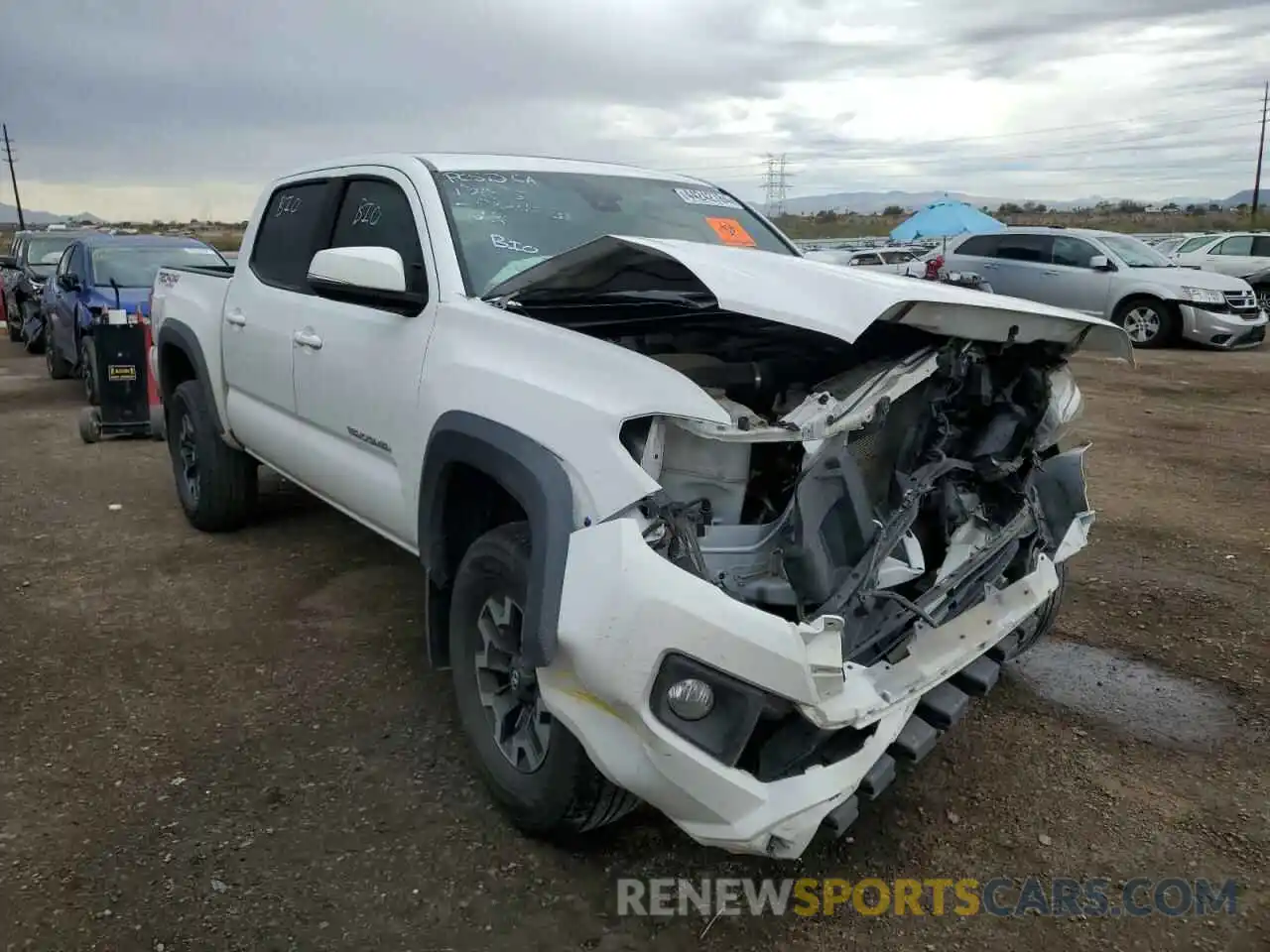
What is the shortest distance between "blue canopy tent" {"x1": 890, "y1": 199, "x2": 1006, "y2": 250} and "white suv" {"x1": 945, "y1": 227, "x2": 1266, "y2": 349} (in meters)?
14.5

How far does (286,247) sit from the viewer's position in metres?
4.67

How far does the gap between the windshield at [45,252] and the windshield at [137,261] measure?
16.1 feet

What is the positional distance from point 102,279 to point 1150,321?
1347 centimetres

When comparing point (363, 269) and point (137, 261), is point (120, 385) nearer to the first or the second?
point (137, 261)

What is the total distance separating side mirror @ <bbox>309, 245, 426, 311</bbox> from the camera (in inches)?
126

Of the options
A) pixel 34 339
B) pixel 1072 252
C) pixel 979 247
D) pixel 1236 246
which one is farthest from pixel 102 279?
pixel 1236 246

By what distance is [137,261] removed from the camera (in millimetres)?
10773

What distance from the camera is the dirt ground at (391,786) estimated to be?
104 inches

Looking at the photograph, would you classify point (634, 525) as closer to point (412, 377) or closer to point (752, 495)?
point (752, 495)

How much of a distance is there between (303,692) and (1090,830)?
2.78 m

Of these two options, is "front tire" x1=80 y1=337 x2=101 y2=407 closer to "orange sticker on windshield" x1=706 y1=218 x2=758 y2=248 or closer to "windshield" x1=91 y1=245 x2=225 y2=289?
"windshield" x1=91 y1=245 x2=225 y2=289

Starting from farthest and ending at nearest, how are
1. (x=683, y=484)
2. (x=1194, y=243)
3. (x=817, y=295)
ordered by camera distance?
(x=1194, y=243)
(x=683, y=484)
(x=817, y=295)

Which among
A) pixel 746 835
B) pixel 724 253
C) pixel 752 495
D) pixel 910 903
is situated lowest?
pixel 910 903

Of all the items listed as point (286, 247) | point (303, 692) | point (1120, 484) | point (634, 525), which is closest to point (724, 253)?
point (634, 525)
